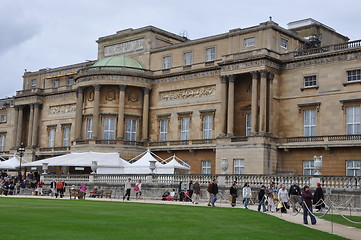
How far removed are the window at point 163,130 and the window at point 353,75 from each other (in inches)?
755

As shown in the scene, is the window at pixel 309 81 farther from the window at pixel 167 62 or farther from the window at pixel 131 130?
the window at pixel 131 130

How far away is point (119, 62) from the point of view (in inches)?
2312

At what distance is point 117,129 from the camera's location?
2238 inches

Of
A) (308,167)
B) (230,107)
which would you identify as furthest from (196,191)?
(230,107)

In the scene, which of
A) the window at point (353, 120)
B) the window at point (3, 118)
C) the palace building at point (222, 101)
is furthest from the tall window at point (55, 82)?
the window at point (353, 120)

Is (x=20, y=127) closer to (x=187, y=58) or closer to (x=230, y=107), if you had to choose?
(x=187, y=58)

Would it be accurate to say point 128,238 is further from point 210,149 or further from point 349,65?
point 210,149

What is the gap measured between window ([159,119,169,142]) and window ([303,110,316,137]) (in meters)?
15.2

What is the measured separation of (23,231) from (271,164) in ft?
113

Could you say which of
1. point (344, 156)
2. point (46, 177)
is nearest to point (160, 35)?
point (46, 177)

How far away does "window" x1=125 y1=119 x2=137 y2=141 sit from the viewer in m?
57.7

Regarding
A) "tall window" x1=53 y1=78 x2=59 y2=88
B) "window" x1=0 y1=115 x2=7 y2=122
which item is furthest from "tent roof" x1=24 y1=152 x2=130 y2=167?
"window" x1=0 y1=115 x2=7 y2=122

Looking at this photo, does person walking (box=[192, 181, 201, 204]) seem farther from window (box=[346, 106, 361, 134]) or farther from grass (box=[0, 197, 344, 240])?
window (box=[346, 106, 361, 134])

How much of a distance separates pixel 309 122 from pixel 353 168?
5.64 metres
